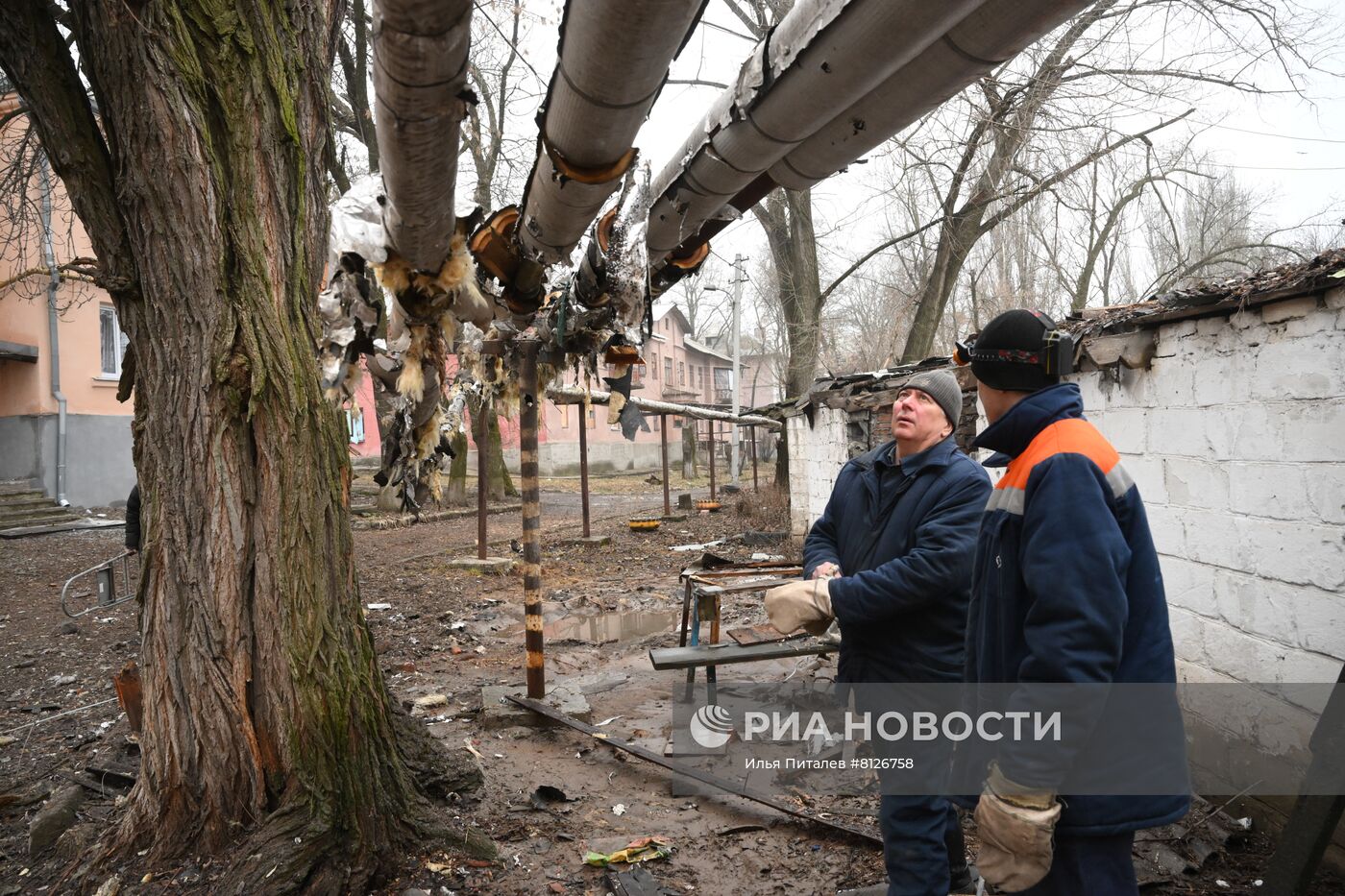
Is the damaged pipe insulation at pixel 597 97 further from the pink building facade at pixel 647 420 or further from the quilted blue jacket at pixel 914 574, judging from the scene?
the pink building facade at pixel 647 420

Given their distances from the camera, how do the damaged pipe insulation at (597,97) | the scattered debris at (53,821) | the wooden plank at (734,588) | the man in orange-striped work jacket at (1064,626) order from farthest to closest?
the wooden plank at (734,588) → the scattered debris at (53,821) → the man in orange-striped work jacket at (1064,626) → the damaged pipe insulation at (597,97)

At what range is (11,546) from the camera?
1195cm

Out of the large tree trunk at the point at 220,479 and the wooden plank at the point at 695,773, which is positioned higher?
the large tree trunk at the point at 220,479

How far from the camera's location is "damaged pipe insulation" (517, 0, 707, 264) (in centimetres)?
141

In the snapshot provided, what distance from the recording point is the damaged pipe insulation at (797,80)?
147cm

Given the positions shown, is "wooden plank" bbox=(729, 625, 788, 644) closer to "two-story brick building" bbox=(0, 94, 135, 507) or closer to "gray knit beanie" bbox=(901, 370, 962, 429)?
"gray knit beanie" bbox=(901, 370, 962, 429)

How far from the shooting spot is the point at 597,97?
68.4 inches

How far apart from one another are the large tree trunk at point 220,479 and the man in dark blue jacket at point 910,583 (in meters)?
1.76

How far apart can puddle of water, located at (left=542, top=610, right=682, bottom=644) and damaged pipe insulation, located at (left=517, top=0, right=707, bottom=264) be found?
5.50 metres

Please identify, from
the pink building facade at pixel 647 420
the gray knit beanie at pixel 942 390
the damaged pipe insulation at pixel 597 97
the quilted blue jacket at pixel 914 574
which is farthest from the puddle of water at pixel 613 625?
the pink building facade at pixel 647 420

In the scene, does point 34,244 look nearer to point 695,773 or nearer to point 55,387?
point 55,387

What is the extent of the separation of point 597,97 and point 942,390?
71.4 inches

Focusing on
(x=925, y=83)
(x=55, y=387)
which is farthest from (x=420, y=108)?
(x=55, y=387)

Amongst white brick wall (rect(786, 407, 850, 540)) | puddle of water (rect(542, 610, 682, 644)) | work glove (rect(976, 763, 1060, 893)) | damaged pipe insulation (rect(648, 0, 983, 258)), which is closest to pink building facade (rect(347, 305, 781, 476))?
white brick wall (rect(786, 407, 850, 540))
